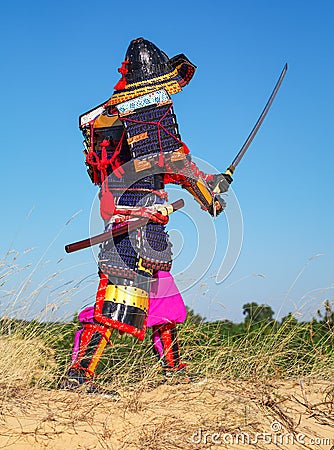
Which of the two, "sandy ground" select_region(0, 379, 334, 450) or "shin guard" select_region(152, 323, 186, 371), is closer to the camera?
"sandy ground" select_region(0, 379, 334, 450)

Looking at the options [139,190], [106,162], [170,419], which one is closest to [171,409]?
[170,419]

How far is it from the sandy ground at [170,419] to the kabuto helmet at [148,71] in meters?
1.88

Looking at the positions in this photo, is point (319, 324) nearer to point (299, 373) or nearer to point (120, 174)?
point (299, 373)

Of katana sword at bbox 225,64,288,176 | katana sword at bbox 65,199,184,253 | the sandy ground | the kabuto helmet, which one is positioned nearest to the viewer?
the sandy ground

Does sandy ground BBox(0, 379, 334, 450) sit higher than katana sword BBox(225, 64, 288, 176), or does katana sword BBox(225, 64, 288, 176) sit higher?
katana sword BBox(225, 64, 288, 176)

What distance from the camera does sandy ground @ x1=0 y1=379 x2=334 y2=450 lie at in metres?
2.77

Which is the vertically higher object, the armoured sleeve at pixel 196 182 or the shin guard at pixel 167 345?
the armoured sleeve at pixel 196 182

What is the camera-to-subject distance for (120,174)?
152 inches

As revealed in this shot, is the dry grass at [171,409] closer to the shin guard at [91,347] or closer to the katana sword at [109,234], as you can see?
the shin guard at [91,347]

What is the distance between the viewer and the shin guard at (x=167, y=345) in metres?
4.05

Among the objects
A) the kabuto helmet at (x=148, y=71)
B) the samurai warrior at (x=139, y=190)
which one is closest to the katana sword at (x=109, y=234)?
the samurai warrior at (x=139, y=190)

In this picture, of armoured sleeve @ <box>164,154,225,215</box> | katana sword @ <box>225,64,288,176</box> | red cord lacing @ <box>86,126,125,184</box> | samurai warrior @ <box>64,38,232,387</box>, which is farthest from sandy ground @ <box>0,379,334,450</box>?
katana sword @ <box>225,64,288,176</box>

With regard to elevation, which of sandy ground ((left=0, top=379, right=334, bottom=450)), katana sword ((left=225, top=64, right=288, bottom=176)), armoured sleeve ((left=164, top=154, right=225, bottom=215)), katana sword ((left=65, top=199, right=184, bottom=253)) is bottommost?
sandy ground ((left=0, top=379, right=334, bottom=450))

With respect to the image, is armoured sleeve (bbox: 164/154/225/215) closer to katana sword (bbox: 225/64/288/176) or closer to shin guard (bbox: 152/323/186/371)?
katana sword (bbox: 225/64/288/176)
